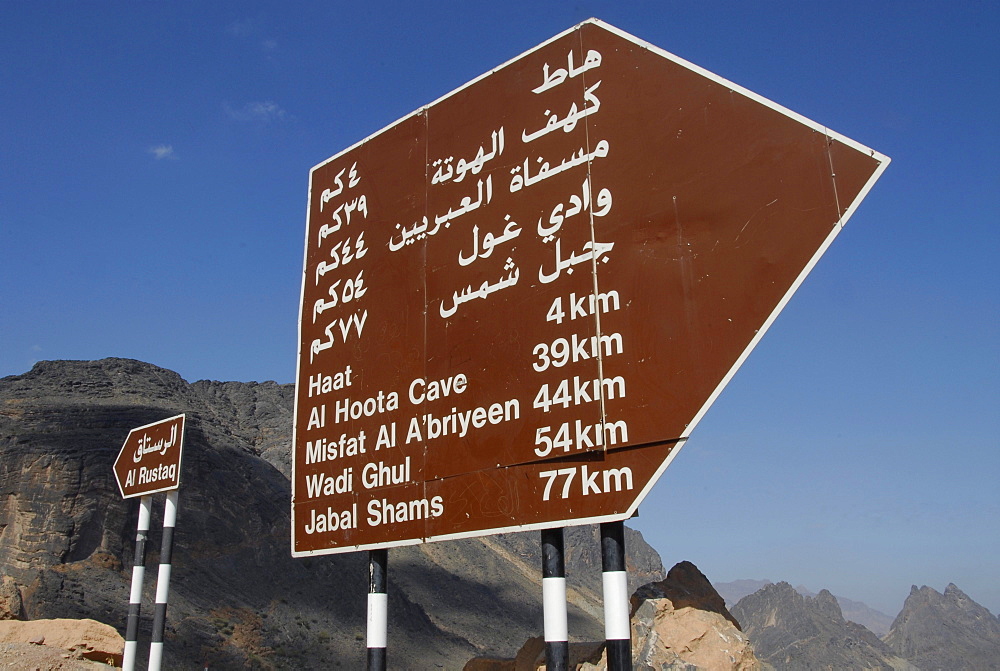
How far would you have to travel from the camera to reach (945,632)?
113125 millimetres

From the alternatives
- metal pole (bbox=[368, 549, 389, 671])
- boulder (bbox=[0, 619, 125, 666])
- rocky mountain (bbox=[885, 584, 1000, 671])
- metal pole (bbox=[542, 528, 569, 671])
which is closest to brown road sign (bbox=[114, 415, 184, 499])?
boulder (bbox=[0, 619, 125, 666])

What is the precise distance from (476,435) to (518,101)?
89.4 inches

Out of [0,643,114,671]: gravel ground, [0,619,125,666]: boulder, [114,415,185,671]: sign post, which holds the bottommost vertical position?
[0,643,114,671]: gravel ground

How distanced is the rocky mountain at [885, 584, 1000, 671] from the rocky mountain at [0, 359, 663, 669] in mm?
59793

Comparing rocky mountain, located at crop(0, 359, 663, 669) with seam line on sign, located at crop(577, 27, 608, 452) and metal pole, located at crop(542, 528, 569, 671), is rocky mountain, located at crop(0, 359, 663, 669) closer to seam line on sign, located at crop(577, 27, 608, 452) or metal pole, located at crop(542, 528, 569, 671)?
metal pole, located at crop(542, 528, 569, 671)

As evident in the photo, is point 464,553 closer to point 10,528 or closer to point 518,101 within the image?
point 10,528

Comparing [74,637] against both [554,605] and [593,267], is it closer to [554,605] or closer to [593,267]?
[554,605]

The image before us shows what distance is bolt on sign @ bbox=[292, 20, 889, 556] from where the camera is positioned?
4.30 meters

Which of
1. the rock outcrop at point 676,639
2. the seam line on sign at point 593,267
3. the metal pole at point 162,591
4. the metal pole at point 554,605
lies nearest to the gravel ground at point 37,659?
the metal pole at point 162,591

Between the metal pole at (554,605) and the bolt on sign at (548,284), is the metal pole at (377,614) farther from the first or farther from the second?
the metal pole at (554,605)

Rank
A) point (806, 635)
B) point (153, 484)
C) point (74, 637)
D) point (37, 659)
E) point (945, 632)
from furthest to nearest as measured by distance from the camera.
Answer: point (945, 632) < point (806, 635) < point (74, 637) < point (153, 484) < point (37, 659)

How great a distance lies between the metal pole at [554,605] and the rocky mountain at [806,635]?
71.4m

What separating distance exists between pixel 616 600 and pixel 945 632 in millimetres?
129715

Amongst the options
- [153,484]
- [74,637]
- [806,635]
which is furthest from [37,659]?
[806,635]
